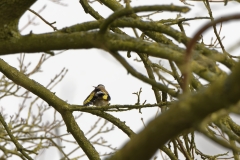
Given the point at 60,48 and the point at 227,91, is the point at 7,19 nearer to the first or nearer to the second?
the point at 60,48

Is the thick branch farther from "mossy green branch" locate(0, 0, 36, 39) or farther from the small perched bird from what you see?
the small perched bird

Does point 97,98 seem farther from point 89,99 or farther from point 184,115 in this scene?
point 184,115

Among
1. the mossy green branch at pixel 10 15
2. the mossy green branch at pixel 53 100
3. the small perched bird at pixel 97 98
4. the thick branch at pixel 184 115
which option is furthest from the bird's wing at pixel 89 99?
the thick branch at pixel 184 115

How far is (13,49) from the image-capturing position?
2.22 metres

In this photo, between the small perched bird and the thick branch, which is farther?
the small perched bird

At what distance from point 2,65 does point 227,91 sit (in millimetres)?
2343

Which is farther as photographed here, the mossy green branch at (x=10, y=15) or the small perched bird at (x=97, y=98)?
the small perched bird at (x=97, y=98)

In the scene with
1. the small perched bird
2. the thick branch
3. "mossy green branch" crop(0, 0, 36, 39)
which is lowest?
the thick branch

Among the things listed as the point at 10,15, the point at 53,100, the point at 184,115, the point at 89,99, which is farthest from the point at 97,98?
the point at 184,115

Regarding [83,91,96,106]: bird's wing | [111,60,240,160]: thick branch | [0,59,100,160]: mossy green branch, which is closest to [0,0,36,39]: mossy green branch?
[111,60,240,160]: thick branch

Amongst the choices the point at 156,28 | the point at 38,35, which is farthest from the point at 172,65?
the point at 38,35

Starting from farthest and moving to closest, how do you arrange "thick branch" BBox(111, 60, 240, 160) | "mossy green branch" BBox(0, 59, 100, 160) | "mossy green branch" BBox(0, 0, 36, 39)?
"mossy green branch" BBox(0, 59, 100, 160)
"mossy green branch" BBox(0, 0, 36, 39)
"thick branch" BBox(111, 60, 240, 160)

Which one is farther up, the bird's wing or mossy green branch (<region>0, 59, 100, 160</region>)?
the bird's wing

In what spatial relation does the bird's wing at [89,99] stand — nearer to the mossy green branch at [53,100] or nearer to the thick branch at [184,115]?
the mossy green branch at [53,100]
